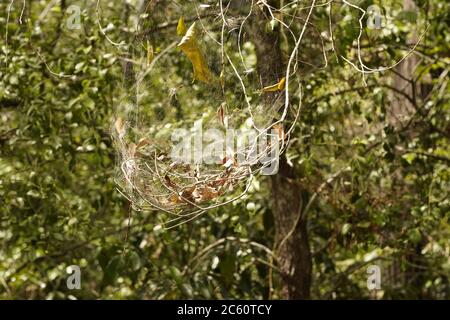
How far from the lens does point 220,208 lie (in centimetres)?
316

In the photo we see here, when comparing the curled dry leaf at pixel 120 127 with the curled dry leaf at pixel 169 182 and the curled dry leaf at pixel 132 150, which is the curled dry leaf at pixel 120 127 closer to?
the curled dry leaf at pixel 132 150

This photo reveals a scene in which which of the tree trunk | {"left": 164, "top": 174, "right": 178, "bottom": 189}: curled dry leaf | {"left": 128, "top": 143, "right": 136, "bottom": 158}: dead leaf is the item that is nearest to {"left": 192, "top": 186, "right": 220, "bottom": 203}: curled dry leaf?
{"left": 164, "top": 174, "right": 178, "bottom": 189}: curled dry leaf

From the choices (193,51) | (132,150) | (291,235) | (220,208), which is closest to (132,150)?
(132,150)

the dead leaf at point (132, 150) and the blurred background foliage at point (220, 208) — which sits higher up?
the blurred background foliage at point (220, 208)

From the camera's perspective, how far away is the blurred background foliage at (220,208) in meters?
3.05

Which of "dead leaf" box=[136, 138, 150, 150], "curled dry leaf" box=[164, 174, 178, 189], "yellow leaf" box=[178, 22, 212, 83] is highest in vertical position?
"yellow leaf" box=[178, 22, 212, 83]

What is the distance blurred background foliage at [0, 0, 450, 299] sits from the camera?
3.05 metres

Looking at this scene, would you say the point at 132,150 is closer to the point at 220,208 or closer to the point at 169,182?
the point at 169,182

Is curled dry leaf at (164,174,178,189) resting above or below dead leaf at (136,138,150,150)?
below

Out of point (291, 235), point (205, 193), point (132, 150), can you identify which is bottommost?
point (205, 193)

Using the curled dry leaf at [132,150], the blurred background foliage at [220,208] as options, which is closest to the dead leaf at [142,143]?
the curled dry leaf at [132,150]

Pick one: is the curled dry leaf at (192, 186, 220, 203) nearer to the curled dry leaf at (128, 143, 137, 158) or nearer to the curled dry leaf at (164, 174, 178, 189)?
the curled dry leaf at (164, 174, 178, 189)
